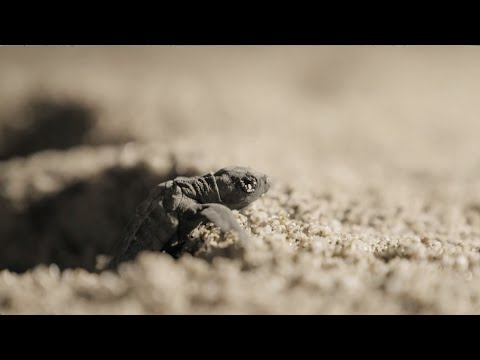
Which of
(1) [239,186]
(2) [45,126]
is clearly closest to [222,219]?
(1) [239,186]

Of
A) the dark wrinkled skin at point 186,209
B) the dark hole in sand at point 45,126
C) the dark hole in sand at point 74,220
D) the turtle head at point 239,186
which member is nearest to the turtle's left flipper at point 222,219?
the dark wrinkled skin at point 186,209

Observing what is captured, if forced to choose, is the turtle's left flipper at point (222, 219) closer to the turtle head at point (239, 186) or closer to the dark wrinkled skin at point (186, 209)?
the dark wrinkled skin at point (186, 209)

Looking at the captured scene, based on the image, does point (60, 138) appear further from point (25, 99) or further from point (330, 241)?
point (330, 241)

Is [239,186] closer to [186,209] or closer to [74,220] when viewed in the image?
[186,209]

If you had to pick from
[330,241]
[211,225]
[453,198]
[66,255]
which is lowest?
[66,255]

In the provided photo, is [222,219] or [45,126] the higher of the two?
[222,219]

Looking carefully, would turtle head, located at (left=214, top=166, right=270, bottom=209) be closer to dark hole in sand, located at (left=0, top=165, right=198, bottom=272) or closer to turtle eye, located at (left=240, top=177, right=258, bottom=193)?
turtle eye, located at (left=240, top=177, right=258, bottom=193)

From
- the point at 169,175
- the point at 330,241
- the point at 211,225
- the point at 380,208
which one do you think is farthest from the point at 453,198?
the point at 211,225
